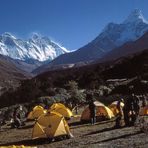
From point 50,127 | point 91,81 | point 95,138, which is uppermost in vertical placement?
point 91,81

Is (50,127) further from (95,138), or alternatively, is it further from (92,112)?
(92,112)

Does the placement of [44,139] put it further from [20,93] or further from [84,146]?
[20,93]

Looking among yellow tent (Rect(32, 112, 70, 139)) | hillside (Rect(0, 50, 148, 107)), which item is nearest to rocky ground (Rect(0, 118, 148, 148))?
yellow tent (Rect(32, 112, 70, 139))

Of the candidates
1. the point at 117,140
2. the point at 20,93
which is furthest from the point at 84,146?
the point at 20,93

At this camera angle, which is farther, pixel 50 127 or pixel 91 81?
pixel 91 81

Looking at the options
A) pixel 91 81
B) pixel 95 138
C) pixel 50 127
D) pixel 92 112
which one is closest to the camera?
pixel 95 138

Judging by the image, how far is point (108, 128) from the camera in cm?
2662

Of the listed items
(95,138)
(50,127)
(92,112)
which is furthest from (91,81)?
(95,138)

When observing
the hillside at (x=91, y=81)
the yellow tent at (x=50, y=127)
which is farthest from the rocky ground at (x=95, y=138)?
the hillside at (x=91, y=81)

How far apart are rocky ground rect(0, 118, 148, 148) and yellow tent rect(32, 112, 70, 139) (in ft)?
1.23

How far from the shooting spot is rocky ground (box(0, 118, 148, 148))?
2069cm

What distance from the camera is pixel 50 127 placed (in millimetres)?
23969

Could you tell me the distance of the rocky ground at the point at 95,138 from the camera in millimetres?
20688

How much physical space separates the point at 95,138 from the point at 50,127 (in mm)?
2624
